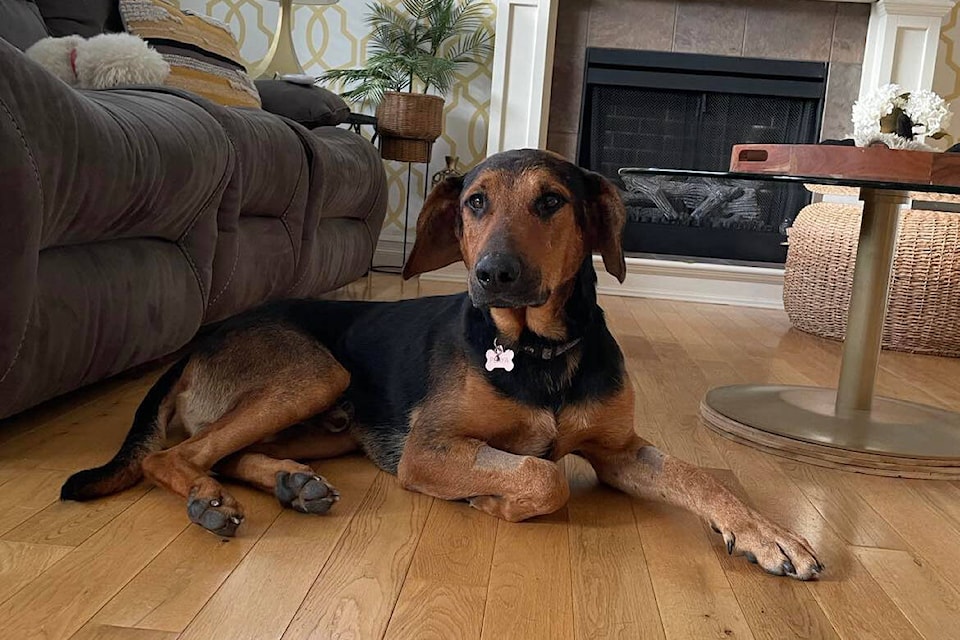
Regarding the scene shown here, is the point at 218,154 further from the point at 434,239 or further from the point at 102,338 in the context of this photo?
the point at 434,239

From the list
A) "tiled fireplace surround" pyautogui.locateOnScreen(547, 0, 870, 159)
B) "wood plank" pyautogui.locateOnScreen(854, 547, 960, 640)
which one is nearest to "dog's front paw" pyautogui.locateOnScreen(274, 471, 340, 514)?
"wood plank" pyautogui.locateOnScreen(854, 547, 960, 640)

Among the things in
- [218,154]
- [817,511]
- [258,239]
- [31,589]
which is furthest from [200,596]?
[258,239]

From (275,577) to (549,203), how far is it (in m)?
0.86

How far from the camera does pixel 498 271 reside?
5.46 feet

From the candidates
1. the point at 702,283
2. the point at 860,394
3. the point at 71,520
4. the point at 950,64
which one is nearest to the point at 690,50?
the point at 702,283

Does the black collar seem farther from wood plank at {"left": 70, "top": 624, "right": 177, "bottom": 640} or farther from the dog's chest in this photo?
wood plank at {"left": 70, "top": 624, "right": 177, "bottom": 640}

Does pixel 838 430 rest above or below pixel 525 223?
below

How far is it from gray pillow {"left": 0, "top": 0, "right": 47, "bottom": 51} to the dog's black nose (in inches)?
82.7

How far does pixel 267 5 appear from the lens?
5.71 m

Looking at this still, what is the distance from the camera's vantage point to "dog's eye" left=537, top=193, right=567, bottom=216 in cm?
180

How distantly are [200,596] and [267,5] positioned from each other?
505 cm

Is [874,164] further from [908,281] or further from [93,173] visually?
[908,281]

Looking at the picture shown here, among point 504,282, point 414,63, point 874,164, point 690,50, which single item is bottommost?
point 504,282

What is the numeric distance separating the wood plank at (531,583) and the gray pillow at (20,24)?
238 cm
